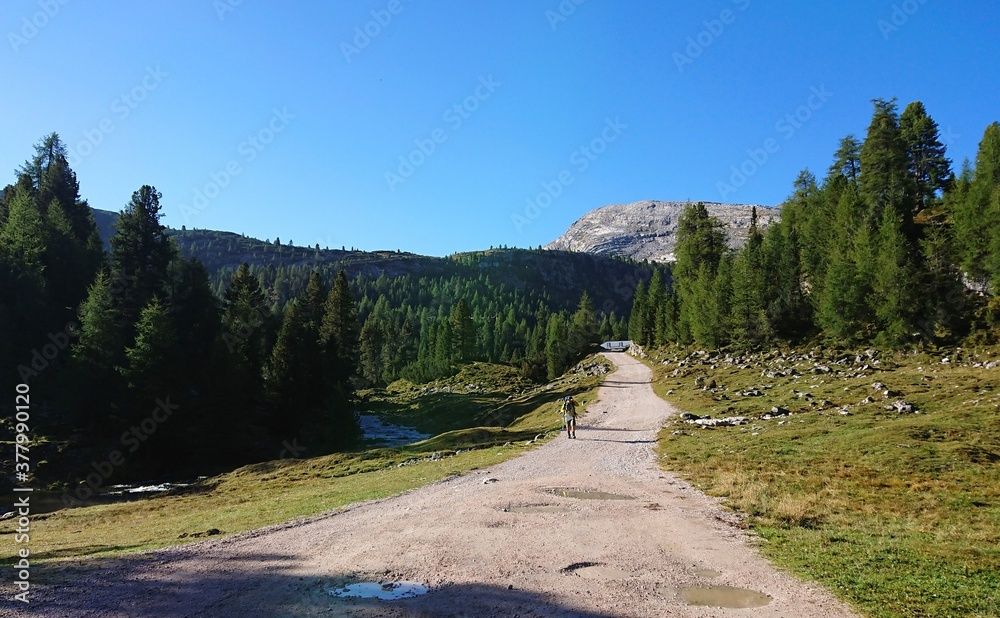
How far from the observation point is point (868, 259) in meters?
51.0

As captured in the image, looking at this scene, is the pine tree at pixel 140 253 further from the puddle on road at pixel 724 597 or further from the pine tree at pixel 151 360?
the puddle on road at pixel 724 597

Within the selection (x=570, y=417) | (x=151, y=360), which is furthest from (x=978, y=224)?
(x=151, y=360)

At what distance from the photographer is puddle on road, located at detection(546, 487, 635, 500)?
639 inches

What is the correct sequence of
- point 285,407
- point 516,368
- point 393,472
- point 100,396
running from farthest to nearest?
point 516,368, point 285,407, point 100,396, point 393,472

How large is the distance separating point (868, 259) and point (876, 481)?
43.0 metres

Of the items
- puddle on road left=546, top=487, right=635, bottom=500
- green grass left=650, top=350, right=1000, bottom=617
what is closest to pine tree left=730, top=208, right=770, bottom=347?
green grass left=650, top=350, right=1000, bottom=617

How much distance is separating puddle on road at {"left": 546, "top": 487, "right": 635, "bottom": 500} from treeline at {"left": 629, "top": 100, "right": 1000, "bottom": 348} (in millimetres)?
42876

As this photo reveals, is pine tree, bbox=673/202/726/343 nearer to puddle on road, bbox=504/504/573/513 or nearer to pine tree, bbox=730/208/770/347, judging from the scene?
pine tree, bbox=730/208/770/347

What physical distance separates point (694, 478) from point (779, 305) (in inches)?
1925

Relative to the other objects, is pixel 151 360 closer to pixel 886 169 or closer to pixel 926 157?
pixel 886 169

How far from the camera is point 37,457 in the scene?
117ft

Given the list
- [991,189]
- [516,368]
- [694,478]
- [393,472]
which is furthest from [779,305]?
[516,368]

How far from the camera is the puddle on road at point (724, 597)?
8.15 metres

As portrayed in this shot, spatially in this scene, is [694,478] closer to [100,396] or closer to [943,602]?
[943,602]
